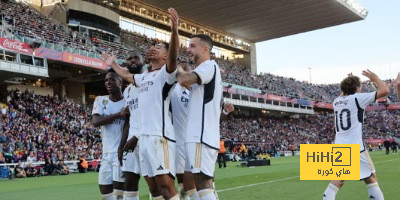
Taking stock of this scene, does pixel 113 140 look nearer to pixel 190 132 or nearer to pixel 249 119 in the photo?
pixel 190 132

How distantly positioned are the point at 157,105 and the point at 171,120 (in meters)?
0.40

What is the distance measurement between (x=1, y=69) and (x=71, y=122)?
5866 mm

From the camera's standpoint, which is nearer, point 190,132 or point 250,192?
point 190,132

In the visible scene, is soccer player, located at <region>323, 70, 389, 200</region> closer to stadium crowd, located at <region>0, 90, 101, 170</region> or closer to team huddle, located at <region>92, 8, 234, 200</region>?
team huddle, located at <region>92, 8, 234, 200</region>

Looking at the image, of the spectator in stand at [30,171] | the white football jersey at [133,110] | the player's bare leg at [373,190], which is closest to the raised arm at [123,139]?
the white football jersey at [133,110]

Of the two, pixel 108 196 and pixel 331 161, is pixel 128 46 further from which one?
pixel 108 196

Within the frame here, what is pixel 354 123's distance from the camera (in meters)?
6.76

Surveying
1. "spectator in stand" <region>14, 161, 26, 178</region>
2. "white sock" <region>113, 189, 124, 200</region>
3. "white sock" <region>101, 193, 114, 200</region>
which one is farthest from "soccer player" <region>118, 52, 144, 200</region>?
"spectator in stand" <region>14, 161, 26, 178</region>

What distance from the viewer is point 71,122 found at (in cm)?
3225

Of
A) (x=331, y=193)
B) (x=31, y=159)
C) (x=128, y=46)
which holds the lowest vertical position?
(x=31, y=159)

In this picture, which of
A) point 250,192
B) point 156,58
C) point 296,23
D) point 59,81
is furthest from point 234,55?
point 156,58

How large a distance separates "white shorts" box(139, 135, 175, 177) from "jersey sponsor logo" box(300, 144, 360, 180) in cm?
296

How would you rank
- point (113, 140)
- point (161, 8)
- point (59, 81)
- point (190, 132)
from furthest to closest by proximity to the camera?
point (161, 8)
point (59, 81)
point (113, 140)
point (190, 132)

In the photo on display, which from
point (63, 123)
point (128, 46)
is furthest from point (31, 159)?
point (128, 46)
